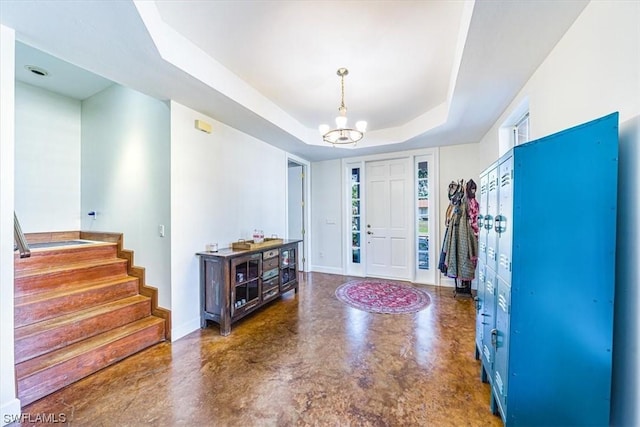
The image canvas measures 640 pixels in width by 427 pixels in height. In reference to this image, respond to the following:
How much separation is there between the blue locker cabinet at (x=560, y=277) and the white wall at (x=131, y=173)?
296cm

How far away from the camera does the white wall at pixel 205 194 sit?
275 centimetres

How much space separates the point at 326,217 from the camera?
5512 mm

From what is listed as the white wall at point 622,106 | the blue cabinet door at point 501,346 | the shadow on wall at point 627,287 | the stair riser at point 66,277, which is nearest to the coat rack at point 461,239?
the blue cabinet door at point 501,346

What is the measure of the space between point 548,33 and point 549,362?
1989 millimetres

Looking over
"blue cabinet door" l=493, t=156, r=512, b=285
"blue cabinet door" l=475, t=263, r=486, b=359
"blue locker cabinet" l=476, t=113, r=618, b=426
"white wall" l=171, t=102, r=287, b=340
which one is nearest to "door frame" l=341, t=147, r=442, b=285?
"white wall" l=171, t=102, r=287, b=340

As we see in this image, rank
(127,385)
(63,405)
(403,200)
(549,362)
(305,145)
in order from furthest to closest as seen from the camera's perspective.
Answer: (403,200)
(305,145)
(127,385)
(63,405)
(549,362)

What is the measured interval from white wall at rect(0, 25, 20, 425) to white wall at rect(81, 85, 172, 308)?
3.71 ft

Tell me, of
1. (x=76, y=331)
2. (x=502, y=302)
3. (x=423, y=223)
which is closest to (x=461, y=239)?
(x=423, y=223)

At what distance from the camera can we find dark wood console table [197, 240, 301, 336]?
2811 millimetres

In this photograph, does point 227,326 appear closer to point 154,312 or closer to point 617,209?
point 154,312

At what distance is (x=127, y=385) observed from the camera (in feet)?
6.39

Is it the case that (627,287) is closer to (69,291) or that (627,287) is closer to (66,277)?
(69,291)

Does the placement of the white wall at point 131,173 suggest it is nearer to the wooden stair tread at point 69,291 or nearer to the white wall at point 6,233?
the wooden stair tread at point 69,291

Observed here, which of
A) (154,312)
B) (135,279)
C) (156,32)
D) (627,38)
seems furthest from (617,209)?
(135,279)
